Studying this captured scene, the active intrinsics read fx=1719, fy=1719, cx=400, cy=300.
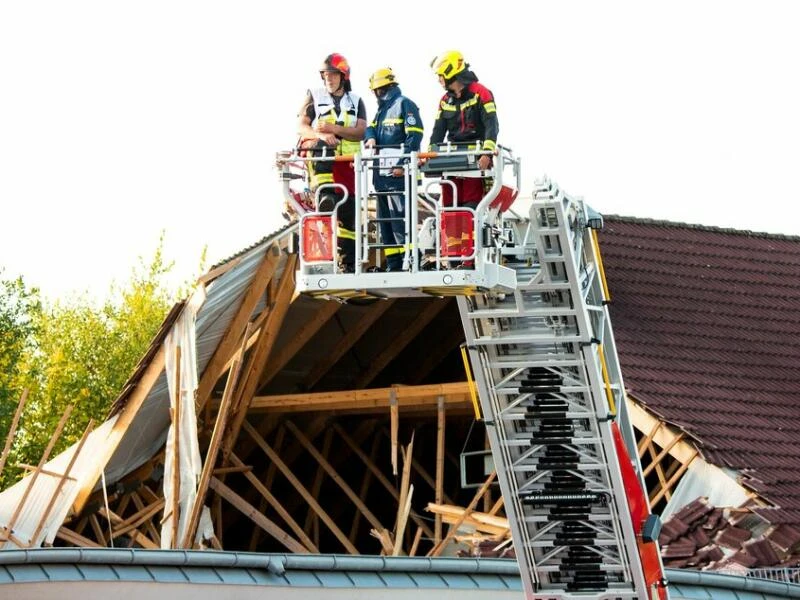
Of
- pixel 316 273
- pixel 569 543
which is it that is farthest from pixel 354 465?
pixel 316 273

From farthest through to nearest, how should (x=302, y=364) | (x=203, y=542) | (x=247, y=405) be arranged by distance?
(x=302, y=364) → (x=247, y=405) → (x=203, y=542)

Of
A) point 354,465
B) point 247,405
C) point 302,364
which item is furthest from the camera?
point 354,465

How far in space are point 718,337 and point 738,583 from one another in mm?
9512

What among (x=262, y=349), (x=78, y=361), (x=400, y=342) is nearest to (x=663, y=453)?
(x=262, y=349)

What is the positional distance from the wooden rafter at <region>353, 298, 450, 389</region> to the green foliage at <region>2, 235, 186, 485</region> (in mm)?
A: 25574

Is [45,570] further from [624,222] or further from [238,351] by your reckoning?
[624,222]

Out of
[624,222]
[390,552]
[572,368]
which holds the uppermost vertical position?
[624,222]

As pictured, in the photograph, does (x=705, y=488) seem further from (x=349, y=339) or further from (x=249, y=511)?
(x=249, y=511)

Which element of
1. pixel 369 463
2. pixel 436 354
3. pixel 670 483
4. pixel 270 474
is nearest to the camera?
pixel 670 483

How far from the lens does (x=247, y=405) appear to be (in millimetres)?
25625

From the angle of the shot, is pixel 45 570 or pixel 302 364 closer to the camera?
pixel 45 570

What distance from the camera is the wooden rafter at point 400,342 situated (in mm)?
27469

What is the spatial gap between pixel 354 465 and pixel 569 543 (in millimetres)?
15483

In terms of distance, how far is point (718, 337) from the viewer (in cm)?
2702
